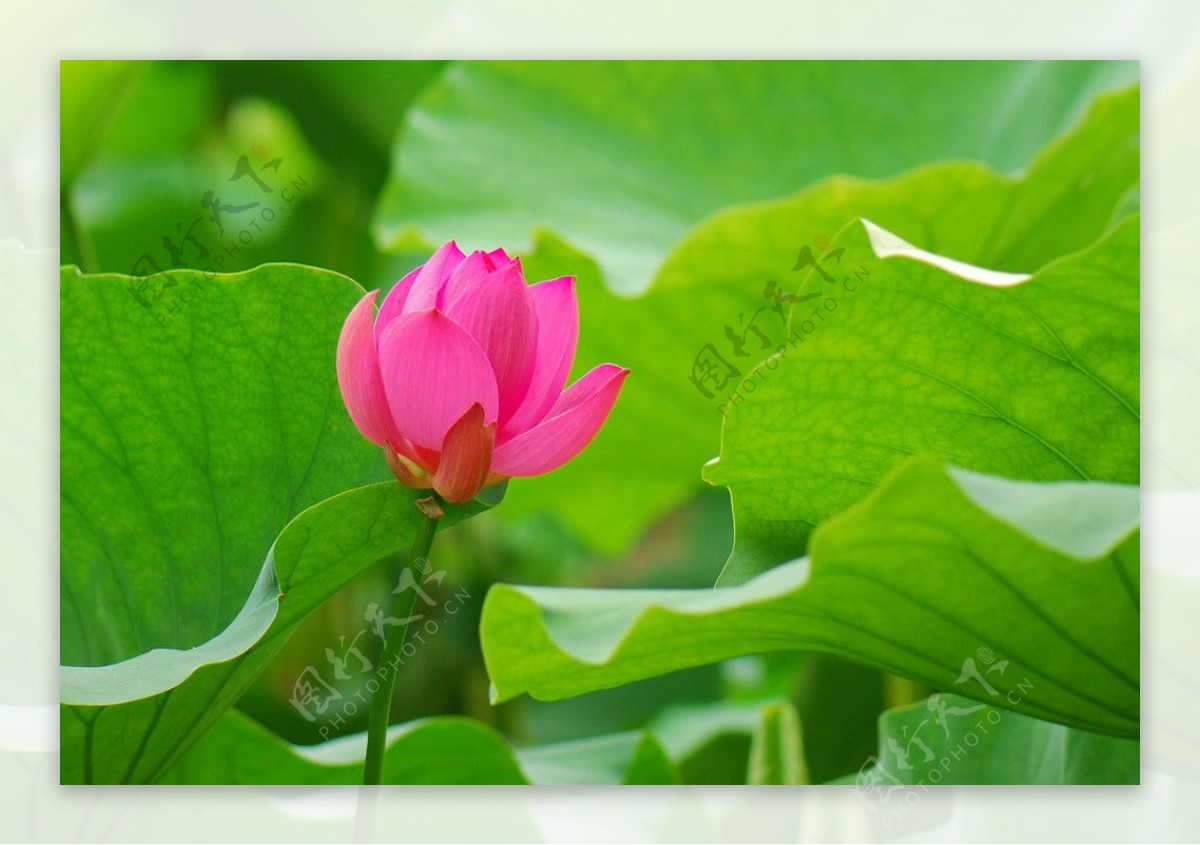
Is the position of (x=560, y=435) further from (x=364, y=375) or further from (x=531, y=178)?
(x=531, y=178)

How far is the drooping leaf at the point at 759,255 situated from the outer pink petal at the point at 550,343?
0.63ft

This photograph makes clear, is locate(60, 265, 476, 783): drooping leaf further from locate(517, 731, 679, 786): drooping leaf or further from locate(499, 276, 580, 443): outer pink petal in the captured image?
locate(517, 731, 679, 786): drooping leaf

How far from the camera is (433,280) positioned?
588mm

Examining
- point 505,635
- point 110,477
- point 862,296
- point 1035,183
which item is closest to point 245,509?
point 110,477

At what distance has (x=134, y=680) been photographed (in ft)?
1.83

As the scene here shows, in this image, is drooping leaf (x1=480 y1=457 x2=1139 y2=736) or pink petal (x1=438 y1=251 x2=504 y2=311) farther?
pink petal (x1=438 y1=251 x2=504 y2=311)

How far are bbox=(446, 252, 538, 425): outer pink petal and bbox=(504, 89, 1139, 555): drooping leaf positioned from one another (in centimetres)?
23

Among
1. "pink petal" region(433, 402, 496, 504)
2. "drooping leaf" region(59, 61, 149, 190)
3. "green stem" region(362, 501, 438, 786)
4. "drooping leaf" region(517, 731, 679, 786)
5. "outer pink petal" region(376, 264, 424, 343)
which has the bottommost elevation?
"drooping leaf" region(517, 731, 679, 786)

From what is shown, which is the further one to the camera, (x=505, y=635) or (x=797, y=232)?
(x=797, y=232)

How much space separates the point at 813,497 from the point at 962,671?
11cm

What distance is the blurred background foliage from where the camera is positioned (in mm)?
887

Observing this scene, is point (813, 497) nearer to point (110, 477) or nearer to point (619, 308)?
point (619, 308)

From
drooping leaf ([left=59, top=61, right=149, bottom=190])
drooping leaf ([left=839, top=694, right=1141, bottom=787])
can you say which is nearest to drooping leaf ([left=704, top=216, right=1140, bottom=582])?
drooping leaf ([left=839, top=694, right=1141, bottom=787])

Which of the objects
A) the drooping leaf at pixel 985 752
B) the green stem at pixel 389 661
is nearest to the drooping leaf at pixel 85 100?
the green stem at pixel 389 661
